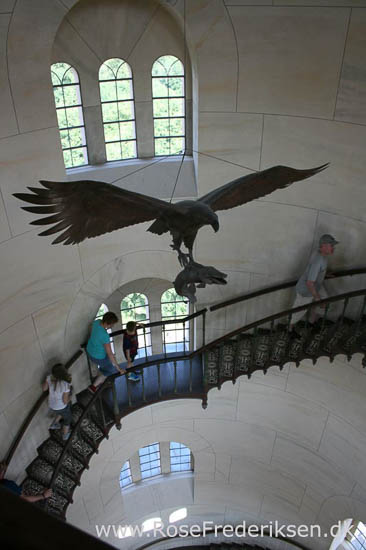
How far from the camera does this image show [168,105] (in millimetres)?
7121

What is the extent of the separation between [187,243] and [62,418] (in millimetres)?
5103

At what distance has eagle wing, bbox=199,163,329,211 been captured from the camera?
407cm

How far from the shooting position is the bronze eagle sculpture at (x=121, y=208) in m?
3.58

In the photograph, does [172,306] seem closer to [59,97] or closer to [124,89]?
[124,89]

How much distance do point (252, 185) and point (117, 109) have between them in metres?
3.55

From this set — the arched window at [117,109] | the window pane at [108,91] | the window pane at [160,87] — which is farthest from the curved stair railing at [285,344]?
the window pane at [108,91]

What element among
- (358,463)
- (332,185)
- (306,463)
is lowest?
(306,463)

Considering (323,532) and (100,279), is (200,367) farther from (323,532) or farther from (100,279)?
(323,532)

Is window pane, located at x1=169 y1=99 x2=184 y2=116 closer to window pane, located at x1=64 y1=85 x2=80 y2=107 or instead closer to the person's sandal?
window pane, located at x1=64 y1=85 x2=80 y2=107

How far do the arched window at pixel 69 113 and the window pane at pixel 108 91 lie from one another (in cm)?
35

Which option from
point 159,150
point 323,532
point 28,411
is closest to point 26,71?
point 159,150

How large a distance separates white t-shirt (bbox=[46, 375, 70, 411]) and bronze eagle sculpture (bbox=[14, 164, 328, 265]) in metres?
3.54

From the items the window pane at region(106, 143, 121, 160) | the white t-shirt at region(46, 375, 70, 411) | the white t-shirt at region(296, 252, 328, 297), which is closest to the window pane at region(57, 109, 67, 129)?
the window pane at region(106, 143, 121, 160)

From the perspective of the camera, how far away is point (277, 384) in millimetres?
9352
